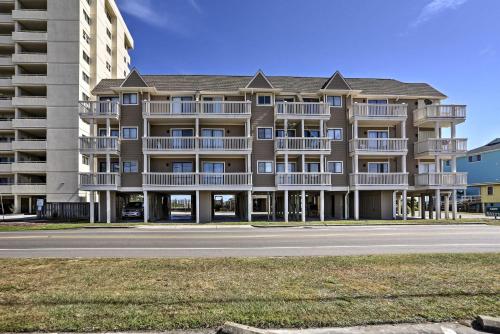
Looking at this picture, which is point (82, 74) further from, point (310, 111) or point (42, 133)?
point (310, 111)

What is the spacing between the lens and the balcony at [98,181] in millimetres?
27844

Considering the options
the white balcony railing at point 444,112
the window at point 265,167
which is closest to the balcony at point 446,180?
the white balcony railing at point 444,112

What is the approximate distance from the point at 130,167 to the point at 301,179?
52.2 ft

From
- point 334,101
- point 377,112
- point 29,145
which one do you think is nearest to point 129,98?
point 334,101

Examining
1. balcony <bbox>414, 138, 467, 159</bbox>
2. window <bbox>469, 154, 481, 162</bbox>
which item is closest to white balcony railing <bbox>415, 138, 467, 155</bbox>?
balcony <bbox>414, 138, 467, 159</bbox>

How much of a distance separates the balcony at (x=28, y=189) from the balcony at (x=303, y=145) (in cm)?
3362

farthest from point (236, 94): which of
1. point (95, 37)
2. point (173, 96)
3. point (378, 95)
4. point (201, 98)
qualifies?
point (95, 37)

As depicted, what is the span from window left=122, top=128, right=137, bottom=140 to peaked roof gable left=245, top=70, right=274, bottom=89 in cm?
1162

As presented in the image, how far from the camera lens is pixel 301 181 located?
95.7ft

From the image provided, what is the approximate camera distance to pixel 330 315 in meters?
5.12

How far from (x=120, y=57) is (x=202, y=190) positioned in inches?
1728

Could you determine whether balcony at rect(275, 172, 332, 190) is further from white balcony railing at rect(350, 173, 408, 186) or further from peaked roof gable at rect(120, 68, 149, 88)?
peaked roof gable at rect(120, 68, 149, 88)

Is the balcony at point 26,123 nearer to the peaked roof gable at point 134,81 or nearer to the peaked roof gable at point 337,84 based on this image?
the peaked roof gable at point 134,81

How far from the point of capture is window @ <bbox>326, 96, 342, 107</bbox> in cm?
3173
